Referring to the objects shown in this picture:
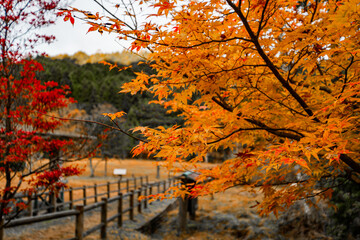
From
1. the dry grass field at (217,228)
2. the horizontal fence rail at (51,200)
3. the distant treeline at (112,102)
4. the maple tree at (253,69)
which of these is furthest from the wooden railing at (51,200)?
the distant treeline at (112,102)

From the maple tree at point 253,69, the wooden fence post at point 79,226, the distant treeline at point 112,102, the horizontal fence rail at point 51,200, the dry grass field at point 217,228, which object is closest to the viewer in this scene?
the maple tree at point 253,69

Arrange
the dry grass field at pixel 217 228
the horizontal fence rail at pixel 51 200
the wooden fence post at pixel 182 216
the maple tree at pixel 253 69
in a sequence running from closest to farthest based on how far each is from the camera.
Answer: the maple tree at pixel 253 69
the dry grass field at pixel 217 228
the horizontal fence rail at pixel 51 200
the wooden fence post at pixel 182 216

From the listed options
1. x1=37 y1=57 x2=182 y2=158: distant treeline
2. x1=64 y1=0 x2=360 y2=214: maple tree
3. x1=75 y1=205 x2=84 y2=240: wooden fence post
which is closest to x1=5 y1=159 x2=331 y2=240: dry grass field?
x1=75 y1=205 x2=84 y2=240: wooden fence post

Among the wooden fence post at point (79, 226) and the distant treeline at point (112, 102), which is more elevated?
the distant treeline at point (112, 102)

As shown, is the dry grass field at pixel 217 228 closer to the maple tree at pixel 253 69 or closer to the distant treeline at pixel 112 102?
the maple tree at pixel 253 69

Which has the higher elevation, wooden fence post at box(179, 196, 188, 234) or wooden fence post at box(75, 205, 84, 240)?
wooden fence post at box(75, 205, 84, 240)

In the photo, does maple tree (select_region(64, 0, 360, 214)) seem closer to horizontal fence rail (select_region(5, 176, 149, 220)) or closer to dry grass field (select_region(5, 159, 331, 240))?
horizontal fence rail (select_region(5, 176, 149, 220))

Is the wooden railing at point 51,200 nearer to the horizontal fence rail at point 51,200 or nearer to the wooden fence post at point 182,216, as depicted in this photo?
the horizontal fence rail at point 51,200

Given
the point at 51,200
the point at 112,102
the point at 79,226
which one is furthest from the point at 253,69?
the point at 112,102

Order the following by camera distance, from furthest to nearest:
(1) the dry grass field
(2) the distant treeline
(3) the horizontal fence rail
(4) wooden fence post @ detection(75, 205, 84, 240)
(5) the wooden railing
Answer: (2) the distant treeline
(5) the wooden railing
(3) the horizontal fence rail
(1) the dry grass field
(4) wooden fence post @ detection(75, 205, 84, 240)

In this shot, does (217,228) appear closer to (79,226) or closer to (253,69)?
(79,226)

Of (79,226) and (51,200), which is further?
(51,200)

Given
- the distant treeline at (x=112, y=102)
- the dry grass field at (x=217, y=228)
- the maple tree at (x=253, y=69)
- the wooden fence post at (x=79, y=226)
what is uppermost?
the distant treeline at (x=112, y=102)

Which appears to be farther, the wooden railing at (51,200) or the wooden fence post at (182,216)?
the wooden fence post at (182,216)
